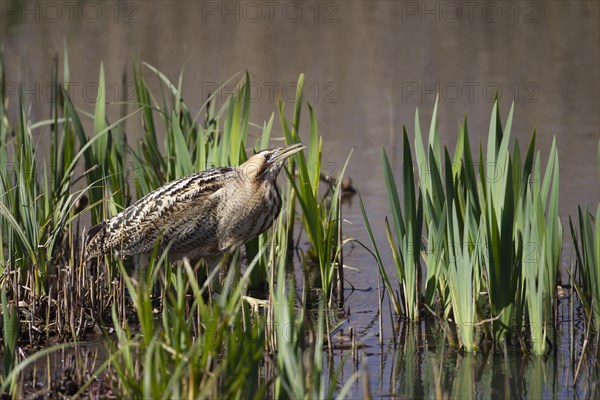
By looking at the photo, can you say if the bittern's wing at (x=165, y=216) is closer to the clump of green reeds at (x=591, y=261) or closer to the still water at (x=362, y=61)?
the still water at (x=362, y=61)

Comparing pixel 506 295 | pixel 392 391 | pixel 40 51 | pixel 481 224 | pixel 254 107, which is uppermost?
pixel 40 51

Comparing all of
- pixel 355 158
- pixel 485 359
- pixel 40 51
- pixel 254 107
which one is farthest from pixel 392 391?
pixel 40 51

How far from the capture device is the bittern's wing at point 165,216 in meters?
7.23

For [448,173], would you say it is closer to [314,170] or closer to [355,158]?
[314,170]

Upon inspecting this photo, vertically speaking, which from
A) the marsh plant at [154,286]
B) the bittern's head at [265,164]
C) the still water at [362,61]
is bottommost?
the marsh plant at [154,286]

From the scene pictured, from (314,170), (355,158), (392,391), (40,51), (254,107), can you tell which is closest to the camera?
(392,391)

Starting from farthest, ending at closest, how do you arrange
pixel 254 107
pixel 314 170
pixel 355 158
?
pixel 254 107
pixel 355 158
pixel 314 170

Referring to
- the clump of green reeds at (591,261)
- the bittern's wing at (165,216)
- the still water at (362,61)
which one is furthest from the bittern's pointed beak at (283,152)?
the clump of green reeds at (591,261)

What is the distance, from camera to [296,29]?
15523mm

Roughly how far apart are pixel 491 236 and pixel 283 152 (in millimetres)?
1773

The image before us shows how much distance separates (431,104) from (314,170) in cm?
556

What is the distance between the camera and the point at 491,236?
5.88 metres

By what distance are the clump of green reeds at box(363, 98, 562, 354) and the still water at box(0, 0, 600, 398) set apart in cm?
182

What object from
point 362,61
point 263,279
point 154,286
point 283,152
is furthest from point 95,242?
point 362,61
